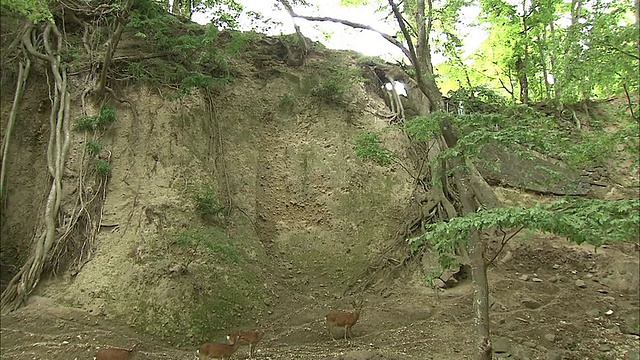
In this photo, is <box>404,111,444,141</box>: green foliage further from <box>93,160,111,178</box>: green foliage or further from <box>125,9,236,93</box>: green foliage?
<box>93,160,111,178</box>: green foliage

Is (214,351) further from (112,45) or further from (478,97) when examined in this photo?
(112,45)

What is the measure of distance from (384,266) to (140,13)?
24.6ft

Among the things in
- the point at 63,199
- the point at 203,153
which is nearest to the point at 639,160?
the point at 203,153

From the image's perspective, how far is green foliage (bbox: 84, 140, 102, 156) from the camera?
781 cm

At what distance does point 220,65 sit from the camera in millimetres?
10430

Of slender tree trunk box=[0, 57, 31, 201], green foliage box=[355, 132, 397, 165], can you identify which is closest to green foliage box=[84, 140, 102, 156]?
slender tree trunk box=[0, 57, 31, 201]

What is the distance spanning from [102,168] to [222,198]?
2399 millimetres

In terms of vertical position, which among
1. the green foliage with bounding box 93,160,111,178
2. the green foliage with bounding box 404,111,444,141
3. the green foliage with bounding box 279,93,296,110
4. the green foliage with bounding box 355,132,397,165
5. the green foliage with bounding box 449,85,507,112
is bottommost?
the green foliage with bounding box 93,160,111,178

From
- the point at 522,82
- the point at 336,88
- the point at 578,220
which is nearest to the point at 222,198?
the point at 336,88

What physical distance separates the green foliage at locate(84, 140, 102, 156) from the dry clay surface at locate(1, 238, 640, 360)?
9.17 ft

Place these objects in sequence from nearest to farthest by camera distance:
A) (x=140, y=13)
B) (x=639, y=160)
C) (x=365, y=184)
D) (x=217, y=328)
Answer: (x=639, y=160) < (x=217, y=328) < (x=140, y=13) < (x=365, y=184)

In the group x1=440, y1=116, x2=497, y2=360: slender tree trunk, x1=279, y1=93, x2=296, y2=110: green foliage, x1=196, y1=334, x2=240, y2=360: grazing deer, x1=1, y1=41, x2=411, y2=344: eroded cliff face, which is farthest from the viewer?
x1=279, y1=93, x2=296, y2=110: green foliage

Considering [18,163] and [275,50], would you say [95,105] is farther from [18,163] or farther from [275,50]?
[275,50]

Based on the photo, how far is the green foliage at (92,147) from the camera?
7.81 m
